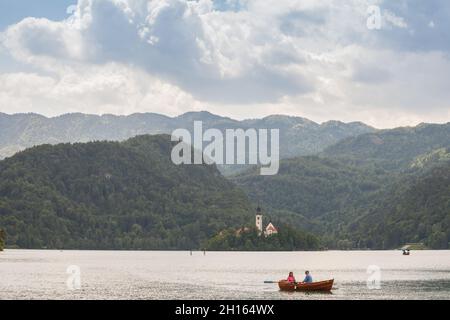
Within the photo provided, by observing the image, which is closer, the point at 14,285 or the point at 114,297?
the point at 114,297

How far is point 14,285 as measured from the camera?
5935 inches

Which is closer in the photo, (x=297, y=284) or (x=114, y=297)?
(x=114, y=297)
